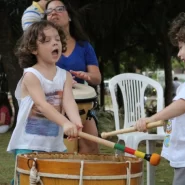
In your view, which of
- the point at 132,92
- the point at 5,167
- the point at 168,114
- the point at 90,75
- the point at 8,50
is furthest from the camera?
the point at 8,50

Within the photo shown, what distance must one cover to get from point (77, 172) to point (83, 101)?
3.68 feet

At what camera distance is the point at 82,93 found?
11.8 ft

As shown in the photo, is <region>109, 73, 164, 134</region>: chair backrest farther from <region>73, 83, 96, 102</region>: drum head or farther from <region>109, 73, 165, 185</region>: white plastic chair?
<region>73, 83, 96, 102</region>: drum head

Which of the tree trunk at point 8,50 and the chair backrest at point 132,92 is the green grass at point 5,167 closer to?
the chair backrest at point 132,92

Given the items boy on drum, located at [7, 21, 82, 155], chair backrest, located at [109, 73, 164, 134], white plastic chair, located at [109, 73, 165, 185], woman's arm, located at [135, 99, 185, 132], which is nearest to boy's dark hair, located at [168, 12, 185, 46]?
woman's arm, located at [135, 99, 185, 132]

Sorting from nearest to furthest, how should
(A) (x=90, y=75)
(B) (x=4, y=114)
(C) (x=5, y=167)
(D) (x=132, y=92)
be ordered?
(A) (x=90, y=75) → (D) (x=132, y=92) → (C) (x=5, y=167) → (B) (x=4, y=114)

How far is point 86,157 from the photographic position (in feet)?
9.82

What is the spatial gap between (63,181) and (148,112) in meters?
11.3

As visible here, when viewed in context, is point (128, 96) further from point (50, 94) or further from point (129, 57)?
point (129, 57)

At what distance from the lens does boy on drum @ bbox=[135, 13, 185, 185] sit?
2.91 metres

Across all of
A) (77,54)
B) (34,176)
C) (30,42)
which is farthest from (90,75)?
(34,176)

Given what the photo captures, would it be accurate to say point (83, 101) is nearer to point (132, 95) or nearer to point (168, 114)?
point (168, 114)

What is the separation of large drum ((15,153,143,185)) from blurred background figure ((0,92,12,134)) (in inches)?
282

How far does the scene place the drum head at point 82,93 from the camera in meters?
3.55
